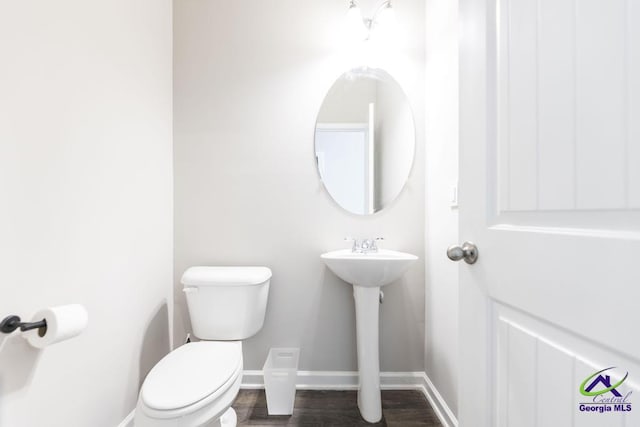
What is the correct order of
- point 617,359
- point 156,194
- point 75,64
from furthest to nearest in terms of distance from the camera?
point 156,194 < point 75,64 < point 617,359

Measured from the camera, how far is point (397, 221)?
5.96 feet

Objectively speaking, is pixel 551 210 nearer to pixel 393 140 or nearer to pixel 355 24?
pixel 393 140

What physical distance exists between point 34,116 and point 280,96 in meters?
1.15

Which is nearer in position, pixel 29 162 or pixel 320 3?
pixel 29 162

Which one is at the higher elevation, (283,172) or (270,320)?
(283,172)

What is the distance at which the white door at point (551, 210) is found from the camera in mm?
453

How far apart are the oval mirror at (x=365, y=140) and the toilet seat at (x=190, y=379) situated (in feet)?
3.32

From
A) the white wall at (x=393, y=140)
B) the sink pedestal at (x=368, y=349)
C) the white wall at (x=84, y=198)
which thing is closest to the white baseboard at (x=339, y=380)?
the sink pedestal at (x=368, y=349)

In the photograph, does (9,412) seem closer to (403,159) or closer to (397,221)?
(397,221)

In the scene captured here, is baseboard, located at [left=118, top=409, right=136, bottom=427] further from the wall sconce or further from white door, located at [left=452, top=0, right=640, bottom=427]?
the wall sconce

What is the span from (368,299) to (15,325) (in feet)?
4.29

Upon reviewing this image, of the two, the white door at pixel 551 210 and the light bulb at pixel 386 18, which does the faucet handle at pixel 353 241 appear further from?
the light bulb at pixel 386 18

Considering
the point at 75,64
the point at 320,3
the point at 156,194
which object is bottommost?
the point at 156,194

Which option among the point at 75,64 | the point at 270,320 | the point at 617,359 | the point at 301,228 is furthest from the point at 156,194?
the point at 617,359
